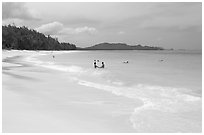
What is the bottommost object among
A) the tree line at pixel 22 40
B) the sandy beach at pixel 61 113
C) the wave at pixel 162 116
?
the wave at pixel 162 116

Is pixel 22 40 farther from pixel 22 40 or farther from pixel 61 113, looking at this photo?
pixel 61 113

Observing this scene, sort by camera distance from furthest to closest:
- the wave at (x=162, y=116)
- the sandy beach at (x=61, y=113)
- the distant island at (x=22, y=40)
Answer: the distant island at (x=22, y=40) < the wave at (x=162, y=116) < the sandy beach at (x=61, y=113)

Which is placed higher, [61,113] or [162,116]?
[61,113]

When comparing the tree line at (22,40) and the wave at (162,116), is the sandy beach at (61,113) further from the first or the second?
the tree line at (22,40)

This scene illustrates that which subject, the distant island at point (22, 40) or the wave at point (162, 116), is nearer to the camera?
the wave at point (162, 116)

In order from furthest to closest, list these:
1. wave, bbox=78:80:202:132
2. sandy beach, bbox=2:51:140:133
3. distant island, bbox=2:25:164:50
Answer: distant island, bbox=2:25:164:50, wave, bbox=78:80:202:132, sandy beach, bbox=2:51:140:133

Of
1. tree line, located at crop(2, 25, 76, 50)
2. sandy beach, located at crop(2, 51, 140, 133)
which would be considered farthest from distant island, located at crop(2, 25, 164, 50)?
sandy beach, located at crop(2, 51, 140, 133)

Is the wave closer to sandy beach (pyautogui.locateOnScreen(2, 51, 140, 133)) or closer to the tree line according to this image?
sandy beach (pyautogui.locateOnScreen(2, 51, 140, 133))

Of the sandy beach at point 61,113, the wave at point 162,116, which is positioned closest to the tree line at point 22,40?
the sandy beach at point 61,113

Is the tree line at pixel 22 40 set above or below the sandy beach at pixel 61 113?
above

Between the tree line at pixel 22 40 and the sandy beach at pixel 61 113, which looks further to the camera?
the tree line at pixel 22 40

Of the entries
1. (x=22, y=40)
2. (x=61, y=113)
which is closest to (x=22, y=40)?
(x=22, y=40)

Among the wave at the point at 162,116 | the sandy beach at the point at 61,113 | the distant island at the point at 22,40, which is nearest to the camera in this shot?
the sandy beach at the point at 61,113

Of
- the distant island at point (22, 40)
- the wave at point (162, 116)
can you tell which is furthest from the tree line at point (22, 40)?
the wave at point (162, 116)
